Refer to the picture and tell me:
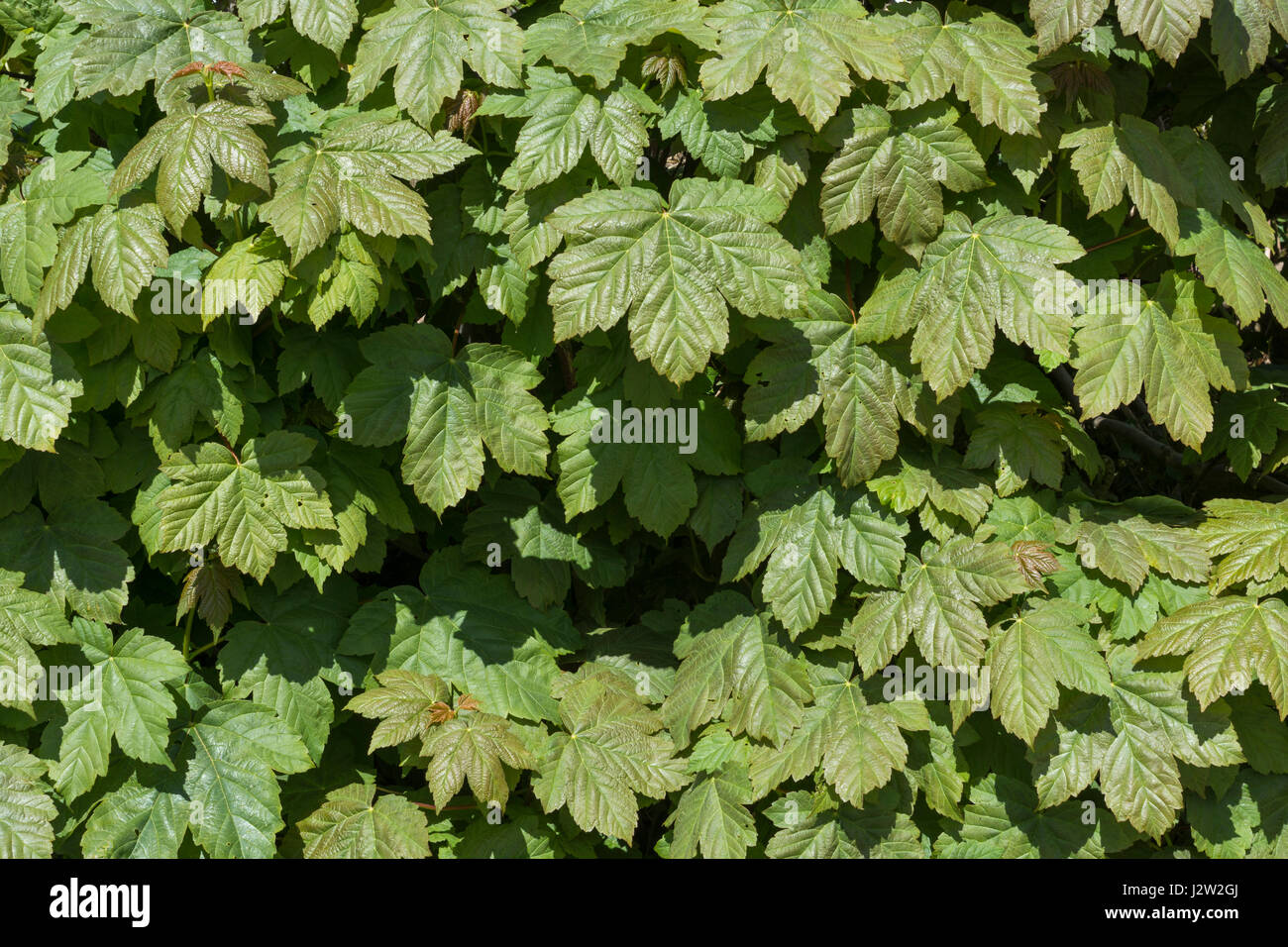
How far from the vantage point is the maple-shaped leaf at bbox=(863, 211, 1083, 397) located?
10.1 feet

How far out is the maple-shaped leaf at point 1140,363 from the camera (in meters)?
3.17

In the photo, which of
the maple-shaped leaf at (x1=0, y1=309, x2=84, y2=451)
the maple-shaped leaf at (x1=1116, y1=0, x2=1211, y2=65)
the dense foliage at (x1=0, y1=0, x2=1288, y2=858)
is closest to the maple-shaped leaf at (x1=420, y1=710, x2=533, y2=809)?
the dense foliage at (x1=0, y1=0, x2=1288, y2=858)

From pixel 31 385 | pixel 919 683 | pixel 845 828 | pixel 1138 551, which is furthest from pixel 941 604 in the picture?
pixel 31 385

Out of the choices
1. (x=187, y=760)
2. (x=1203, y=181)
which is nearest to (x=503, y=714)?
(x=187, y=760)

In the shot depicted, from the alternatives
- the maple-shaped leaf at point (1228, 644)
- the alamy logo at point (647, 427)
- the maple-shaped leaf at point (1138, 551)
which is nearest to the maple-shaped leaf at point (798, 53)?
the alamy logo at point (647, 427)

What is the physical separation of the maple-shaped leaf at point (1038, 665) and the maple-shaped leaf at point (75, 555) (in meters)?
2.63

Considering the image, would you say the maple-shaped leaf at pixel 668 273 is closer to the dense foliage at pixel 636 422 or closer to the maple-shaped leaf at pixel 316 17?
the dense foliage at pixel 636 422

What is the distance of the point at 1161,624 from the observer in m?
3.22

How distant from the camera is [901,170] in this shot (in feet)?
10.3

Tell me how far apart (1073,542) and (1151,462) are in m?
1.46

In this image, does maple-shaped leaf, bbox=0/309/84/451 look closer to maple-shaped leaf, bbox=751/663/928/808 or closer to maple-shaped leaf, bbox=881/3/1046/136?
maple-shaped leaf, bbox=751/663/928/808

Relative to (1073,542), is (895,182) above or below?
above

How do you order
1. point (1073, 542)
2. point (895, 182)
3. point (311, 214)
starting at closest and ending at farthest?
point (311, 214) < point (895, 182) < point (1073, 542)
